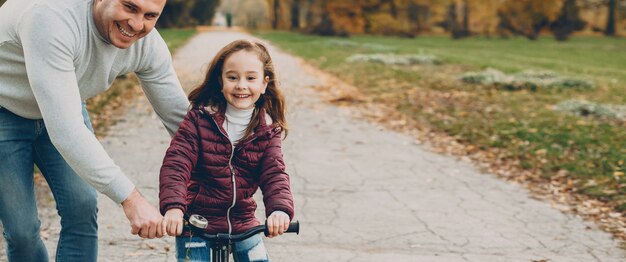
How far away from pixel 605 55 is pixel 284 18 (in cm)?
3615

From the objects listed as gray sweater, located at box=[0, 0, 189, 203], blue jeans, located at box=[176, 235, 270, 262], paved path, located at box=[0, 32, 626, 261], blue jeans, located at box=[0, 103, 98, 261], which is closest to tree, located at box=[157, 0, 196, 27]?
paved path, located at box=[0, 32, 626, 261]

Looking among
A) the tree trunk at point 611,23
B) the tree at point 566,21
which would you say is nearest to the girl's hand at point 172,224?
the tree at point 566,21

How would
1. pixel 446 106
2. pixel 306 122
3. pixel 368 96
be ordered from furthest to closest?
pixel 368 96
pixel 446 106
pixel 306 122

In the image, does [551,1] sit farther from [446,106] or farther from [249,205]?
[249,205]

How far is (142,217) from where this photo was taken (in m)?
2.62

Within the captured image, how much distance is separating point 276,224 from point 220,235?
184 millimetres

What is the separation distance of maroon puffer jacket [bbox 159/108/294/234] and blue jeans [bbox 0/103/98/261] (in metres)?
0.49

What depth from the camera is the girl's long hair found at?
9.92 ft

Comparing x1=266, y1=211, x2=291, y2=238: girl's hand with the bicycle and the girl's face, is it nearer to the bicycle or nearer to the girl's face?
the bicycle

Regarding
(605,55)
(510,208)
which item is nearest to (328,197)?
(510,208)

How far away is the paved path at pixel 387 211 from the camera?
16.7ft

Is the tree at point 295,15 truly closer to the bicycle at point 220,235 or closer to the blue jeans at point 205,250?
the blue jeans at point 205,250

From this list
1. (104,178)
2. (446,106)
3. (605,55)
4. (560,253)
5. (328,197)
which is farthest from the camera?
(605,55)

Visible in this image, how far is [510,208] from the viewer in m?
6.27
